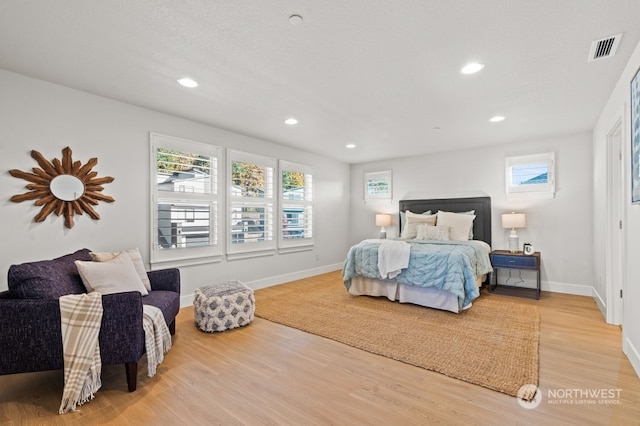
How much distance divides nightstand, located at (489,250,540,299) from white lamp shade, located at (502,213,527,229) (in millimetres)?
421

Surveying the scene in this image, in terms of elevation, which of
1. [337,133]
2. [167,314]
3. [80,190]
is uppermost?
[337,133]

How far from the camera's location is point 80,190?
3.15m

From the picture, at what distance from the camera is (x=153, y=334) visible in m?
2.27

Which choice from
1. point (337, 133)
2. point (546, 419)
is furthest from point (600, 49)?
point (337, 133)

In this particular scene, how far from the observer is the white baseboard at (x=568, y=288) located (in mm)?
4543

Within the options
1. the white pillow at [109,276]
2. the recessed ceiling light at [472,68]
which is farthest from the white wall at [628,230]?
the white pillow at [109,276]

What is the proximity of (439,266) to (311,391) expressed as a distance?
7.74 feet

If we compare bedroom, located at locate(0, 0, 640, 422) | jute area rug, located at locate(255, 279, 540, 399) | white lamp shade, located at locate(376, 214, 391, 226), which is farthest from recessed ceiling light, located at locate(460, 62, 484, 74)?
white lamp shade, located at locate(376, 214, 391, 226)

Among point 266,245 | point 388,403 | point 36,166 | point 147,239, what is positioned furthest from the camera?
point 266,245

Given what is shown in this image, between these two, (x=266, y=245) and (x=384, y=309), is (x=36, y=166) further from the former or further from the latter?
(x=384, y=309)

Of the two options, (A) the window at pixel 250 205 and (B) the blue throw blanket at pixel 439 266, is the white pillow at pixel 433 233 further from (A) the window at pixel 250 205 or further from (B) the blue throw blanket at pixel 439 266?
(A) the window at pixel 250 205

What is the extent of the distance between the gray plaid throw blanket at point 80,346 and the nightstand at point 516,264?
4965 mm

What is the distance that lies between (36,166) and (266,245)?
9.98 feet

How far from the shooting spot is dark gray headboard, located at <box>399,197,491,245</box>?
5.32m
